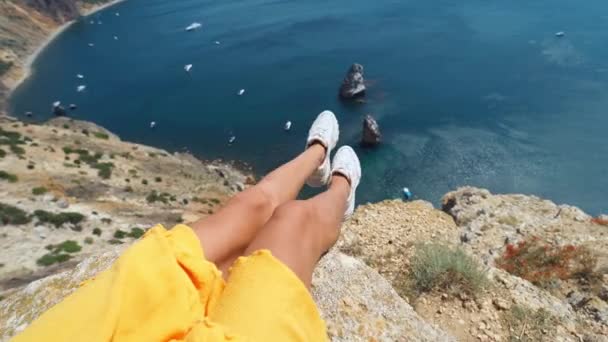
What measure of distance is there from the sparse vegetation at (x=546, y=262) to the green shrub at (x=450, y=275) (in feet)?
6.58

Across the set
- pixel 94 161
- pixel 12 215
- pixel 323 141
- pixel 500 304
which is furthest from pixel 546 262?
pixel 94 161

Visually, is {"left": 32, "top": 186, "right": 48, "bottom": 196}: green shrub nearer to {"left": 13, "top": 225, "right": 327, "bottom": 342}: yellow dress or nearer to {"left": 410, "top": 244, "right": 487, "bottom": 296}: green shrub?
{"left": 410, "top": 244, "right": 487, "bottom": 296}: green shrub

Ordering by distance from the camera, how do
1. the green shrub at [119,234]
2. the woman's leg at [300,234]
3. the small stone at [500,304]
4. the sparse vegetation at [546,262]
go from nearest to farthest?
the woman's leg at [300,234] → the small stone at [500,304] → the sparse vegetation at [546,262] → the green shrub at [119,234]

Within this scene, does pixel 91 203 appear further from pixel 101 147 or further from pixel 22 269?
pixel 101 147

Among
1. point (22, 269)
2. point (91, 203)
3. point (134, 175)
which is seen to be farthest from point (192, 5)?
point (22, 269)

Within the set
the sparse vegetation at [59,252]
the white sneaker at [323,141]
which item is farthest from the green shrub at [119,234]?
the white sneaker at [323,141]

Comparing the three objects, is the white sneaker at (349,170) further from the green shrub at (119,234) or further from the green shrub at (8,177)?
the green shrub at (8,177)

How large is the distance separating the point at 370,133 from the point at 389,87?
11170mm

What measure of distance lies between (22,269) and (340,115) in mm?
30180

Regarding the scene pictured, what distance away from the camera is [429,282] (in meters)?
5.35

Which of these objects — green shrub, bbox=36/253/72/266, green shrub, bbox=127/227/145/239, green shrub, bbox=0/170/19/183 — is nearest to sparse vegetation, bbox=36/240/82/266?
green shrub, bbox=36/253/72/266

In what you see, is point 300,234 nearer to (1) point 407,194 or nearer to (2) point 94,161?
(2) point 94,161

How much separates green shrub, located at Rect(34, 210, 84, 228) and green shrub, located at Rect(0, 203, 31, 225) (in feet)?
1.22

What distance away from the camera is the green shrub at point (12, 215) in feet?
45.0
